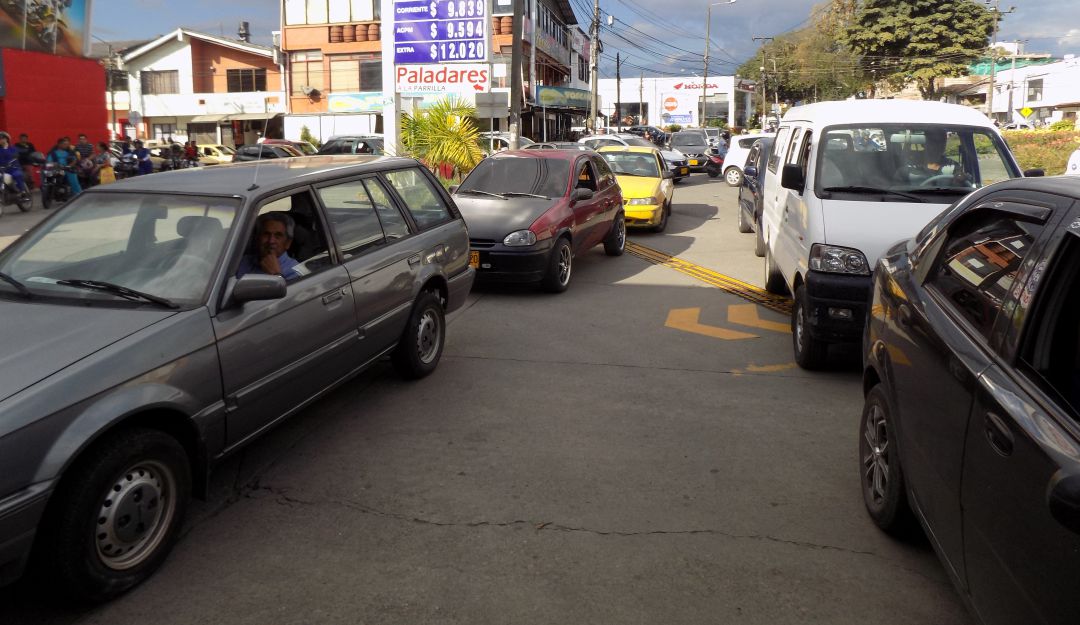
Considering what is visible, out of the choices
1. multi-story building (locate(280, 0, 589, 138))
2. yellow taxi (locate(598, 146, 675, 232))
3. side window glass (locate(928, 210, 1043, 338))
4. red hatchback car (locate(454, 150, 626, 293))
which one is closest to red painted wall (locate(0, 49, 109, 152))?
multi-story building (locate(280, 0, 589, 138))

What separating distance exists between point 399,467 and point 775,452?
2.16 metres

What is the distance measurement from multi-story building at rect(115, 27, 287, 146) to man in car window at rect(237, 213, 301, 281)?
45582mm

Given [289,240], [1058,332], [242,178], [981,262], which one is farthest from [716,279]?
[1058,332]

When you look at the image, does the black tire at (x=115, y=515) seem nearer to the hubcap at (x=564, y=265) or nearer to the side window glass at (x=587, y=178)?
the hubcap at (x=564, y=265)

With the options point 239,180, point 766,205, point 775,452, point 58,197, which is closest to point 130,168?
point 58,197

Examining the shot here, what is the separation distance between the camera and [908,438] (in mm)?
3357

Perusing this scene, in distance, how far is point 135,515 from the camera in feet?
11.3

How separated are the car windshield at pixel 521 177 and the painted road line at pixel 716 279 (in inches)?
85.0

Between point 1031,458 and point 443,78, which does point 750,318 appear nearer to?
point 1031,458

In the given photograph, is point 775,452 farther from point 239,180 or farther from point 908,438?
point 239,180

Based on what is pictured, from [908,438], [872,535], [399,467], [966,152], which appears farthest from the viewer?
[966,152]

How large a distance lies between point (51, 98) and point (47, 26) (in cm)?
202

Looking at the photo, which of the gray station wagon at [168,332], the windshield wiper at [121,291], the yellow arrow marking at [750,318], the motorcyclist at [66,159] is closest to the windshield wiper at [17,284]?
the gray station wagon at [168,332]

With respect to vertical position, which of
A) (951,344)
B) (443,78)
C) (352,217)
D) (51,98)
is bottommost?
(951,344)
